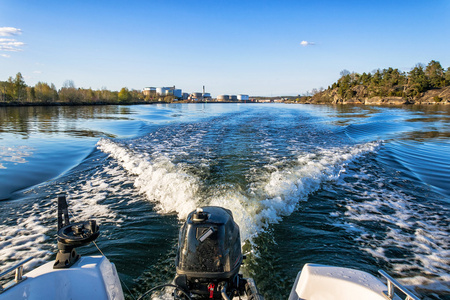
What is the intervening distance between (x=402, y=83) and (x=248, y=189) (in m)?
94.2

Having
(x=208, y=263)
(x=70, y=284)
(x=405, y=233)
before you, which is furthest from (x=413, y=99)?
(x=70, y=284)

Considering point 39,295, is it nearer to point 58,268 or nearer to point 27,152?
point 58,268

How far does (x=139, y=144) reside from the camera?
35.7 feet

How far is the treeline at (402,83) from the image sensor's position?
70.5 metres

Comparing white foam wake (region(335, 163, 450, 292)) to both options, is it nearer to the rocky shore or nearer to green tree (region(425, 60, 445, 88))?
the rocky shore

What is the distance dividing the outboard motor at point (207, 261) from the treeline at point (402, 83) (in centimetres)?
8674

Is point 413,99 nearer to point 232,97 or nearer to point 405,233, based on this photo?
point 405,233

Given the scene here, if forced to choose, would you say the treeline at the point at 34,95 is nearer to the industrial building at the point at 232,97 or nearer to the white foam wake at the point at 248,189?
the white foam wake at the point at 248,189

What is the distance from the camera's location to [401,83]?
257 feet

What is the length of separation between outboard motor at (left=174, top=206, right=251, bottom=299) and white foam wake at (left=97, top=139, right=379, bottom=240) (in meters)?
1.47

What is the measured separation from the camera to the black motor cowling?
220 cm

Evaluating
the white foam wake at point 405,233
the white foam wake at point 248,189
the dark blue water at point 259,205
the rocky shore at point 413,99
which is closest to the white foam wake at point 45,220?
the dark blue water at point 259,205

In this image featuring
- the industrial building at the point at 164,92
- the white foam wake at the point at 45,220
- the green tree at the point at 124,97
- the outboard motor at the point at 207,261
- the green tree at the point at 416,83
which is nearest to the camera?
the outboard motor at the point at 207,261

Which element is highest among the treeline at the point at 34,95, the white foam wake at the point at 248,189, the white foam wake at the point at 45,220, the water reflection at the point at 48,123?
the treeline at the point at 34,95
